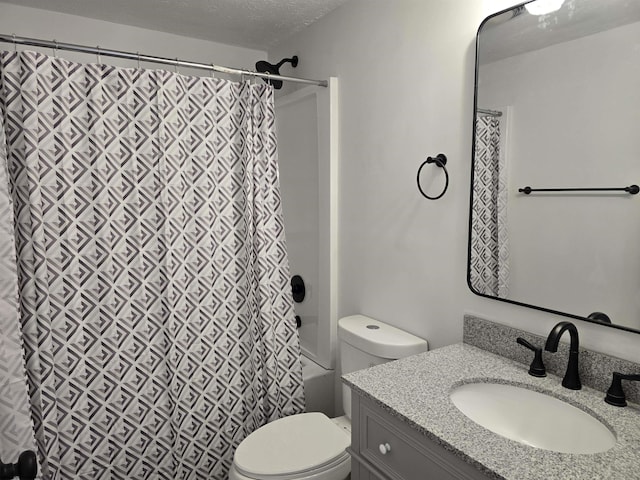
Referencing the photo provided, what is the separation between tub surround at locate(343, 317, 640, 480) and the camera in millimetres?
888

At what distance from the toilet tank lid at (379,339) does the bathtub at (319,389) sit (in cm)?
44

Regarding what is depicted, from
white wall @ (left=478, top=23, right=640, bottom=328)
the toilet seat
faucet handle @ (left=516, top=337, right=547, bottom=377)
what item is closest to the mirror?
white wall @ (left=478, top=23, right=640, bottom=328)

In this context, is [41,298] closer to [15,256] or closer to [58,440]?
[15,256]

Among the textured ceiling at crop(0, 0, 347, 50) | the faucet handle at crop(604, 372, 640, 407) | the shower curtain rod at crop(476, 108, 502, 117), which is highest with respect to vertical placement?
the textured ceiling at crop(0, 0, 347, 50)

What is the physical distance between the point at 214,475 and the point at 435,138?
6.09 ft

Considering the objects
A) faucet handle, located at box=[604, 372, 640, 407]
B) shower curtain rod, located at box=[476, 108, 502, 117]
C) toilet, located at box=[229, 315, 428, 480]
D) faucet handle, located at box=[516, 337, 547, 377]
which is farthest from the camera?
toilet, located at box=[229, 315, 428, 480]

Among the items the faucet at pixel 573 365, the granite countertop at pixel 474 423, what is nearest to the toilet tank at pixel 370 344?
the granite countertop at pixel 474 423

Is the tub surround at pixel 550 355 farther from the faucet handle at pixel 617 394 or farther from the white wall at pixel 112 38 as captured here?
the white wall at pixel 112 38

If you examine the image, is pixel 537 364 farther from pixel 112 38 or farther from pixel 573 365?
pixel 112 38

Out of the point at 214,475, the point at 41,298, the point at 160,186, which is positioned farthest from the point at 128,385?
the point at 160,186

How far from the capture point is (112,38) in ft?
7.74

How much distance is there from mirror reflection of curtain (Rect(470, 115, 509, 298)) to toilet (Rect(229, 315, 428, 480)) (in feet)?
1.33

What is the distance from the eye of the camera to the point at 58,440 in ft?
5.57

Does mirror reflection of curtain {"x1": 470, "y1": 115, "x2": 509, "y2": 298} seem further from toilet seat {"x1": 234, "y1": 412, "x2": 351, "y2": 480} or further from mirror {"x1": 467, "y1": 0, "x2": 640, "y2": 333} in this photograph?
toilet seat {"x1": 234, "y1": 412, "x2": 351, "y2": 480}
